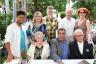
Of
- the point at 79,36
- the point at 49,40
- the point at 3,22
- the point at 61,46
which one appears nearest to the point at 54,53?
the point at 61,46

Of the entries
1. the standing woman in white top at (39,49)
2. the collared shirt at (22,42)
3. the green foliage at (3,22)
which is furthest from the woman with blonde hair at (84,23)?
the green foliage at (3,22)

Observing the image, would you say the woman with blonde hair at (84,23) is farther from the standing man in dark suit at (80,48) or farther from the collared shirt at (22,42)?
the collared shirt at (22,42)

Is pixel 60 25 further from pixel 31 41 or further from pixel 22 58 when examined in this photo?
pixel 22 58

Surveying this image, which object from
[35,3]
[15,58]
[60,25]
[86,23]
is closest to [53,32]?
[60,25]

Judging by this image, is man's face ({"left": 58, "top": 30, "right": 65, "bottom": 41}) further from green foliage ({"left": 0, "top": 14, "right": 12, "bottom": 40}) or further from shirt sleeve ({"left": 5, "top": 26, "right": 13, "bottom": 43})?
green foliage ({"left": 0, "top": 14, "right": 12, "bottom": 40})

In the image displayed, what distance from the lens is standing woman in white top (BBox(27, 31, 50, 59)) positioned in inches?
314

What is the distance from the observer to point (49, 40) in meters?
8.46

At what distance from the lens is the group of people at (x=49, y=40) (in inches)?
307

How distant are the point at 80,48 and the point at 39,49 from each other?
35.6 inches

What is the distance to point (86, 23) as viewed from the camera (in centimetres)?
868

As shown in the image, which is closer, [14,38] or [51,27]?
[14,38]

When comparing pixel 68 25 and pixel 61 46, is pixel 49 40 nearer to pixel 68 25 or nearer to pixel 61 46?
pixel 61 46

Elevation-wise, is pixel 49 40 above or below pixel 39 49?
above

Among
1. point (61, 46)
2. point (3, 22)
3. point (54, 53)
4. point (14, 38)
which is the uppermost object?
point (3, 22)
